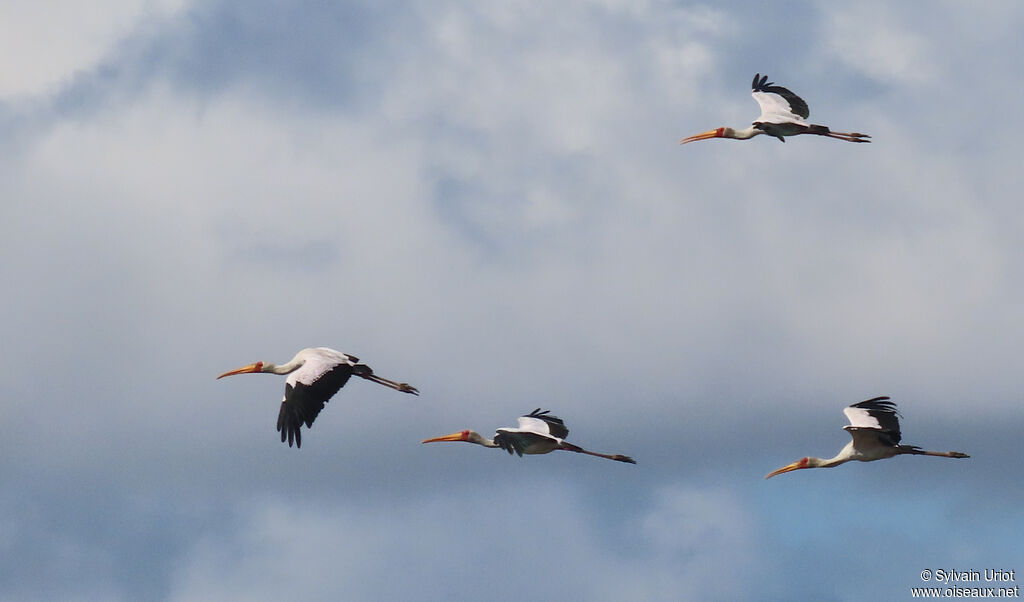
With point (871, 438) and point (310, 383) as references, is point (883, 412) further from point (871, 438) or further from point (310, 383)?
point (310, 383)

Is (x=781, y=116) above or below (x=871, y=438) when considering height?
above

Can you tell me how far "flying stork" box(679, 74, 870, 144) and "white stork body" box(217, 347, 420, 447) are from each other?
1381 cm

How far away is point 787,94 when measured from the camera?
6550cm

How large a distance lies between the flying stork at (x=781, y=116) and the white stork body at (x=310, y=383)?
45.3 feet

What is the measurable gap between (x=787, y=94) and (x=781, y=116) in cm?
127

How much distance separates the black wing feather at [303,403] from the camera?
57.3 meters

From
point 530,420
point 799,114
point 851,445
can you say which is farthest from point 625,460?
point 799,114

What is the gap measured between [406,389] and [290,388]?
5879 mm

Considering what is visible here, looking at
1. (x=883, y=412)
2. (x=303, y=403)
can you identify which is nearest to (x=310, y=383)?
(x=303, y=403)

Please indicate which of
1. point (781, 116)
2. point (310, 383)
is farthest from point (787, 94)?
point (310, 383)

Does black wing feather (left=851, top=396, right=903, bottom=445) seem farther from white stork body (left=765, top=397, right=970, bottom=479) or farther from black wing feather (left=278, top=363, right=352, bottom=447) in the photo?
black wing feather (left=278, top=363, right=352, bottom=447)

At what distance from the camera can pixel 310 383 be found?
5822 centimetres

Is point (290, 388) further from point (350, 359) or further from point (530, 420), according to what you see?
point (530, 420)

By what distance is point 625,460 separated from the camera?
2527 inches
